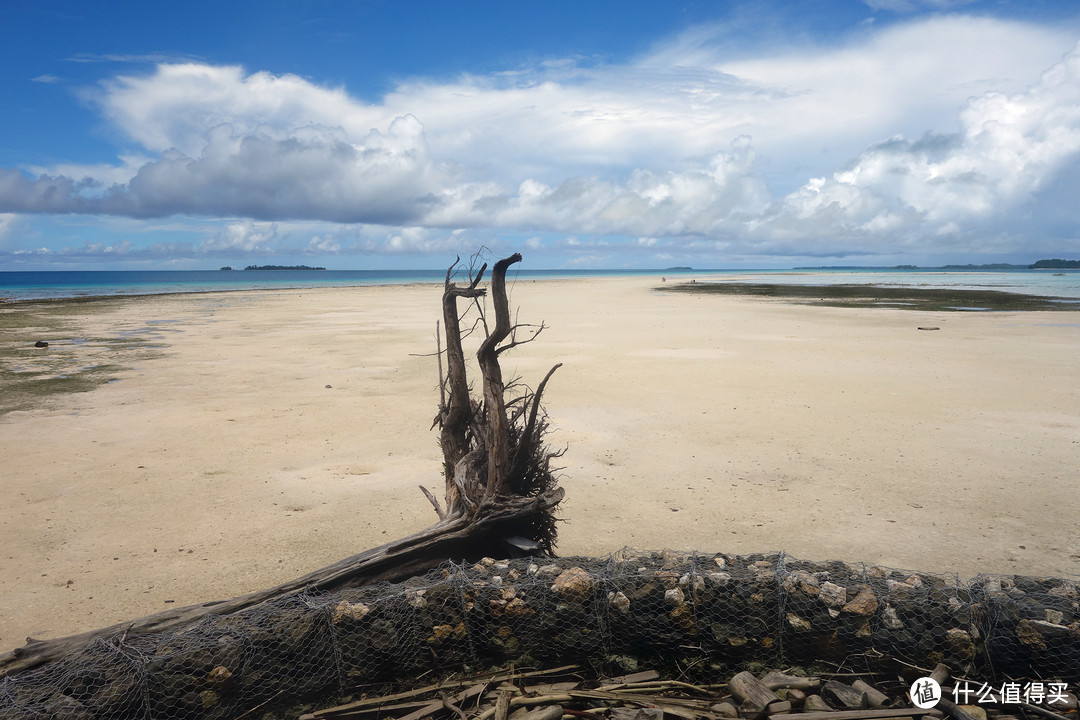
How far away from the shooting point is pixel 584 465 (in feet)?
33.8

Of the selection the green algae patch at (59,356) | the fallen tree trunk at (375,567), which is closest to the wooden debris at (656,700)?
the fallen tree trunk at (375,567)

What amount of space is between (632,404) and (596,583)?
896 centimetres

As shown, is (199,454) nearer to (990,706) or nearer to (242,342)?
(990,706)

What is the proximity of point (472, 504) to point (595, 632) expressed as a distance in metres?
1.86

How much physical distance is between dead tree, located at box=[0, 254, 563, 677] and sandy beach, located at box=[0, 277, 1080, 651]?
111 cm

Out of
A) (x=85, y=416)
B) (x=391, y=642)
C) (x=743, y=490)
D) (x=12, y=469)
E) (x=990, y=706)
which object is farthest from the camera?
(x=85, y=416)

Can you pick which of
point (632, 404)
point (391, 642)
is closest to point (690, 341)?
point (632, 404)

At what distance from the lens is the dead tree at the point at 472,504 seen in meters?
5.42

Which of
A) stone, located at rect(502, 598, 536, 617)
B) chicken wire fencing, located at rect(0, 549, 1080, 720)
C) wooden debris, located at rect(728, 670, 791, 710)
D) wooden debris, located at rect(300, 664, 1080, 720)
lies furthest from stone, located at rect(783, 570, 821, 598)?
stone, located at rect(502, 598, 536, 617)

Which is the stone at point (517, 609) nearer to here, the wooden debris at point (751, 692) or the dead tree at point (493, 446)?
the dead tree at point (493, 446)

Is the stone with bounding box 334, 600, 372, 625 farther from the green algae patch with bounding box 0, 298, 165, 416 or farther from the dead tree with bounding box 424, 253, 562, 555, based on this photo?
the green algae patch with bounding box 0, 298, 165, 416

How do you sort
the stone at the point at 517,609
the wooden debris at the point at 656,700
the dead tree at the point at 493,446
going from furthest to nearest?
the dead tree at the point at 493,446 → the stone at the point at 517,609 → the wooden debris at the point at 656,700

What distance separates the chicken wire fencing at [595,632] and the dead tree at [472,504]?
0.73ft

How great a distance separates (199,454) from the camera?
10898mm
